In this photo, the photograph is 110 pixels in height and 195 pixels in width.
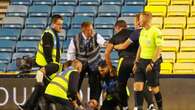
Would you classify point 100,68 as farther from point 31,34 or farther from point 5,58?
point 31,34

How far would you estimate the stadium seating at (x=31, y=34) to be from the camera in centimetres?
1628

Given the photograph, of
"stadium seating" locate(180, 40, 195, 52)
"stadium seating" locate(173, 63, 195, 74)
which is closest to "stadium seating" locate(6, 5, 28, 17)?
"stadium seating" locate(180, 40, 195, 52)

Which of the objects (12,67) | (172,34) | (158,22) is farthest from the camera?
(158,22)

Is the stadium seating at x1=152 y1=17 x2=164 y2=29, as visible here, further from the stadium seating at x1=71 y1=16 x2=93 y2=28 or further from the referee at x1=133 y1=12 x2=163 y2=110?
the referee at x1=133 y1=12 x2=163 y2=110

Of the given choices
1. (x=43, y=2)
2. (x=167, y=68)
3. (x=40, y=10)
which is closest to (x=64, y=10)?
(x=40, y=10)

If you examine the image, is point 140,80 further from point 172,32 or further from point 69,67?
point 172,32

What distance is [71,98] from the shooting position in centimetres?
973

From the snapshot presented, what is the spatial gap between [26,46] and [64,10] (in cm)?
174

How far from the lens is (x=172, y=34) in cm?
1570

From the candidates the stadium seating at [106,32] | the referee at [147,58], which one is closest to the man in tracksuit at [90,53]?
the referee at [147,58]

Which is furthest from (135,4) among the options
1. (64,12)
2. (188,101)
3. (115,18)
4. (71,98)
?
(71,98)

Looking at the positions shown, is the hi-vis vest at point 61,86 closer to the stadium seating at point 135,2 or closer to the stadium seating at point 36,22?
the stadium seating at point 36,22

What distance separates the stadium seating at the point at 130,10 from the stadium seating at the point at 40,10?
201cm

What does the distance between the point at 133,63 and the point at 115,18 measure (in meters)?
6.00
